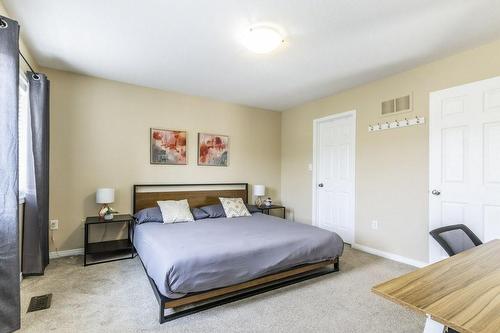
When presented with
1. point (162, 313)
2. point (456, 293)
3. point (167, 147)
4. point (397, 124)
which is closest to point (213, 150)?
point (167, 147)

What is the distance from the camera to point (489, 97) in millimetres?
2631

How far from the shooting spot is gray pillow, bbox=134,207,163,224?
3436 millimetres

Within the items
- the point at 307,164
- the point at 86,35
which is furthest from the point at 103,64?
the point at 307,164

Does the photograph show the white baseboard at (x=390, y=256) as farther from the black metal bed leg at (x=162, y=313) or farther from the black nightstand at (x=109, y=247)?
the black nightstand at (x=109, y=247)

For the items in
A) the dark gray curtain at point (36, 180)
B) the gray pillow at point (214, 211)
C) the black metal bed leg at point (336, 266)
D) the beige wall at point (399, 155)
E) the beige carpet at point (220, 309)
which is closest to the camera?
the beige carpet at point (220, 309)

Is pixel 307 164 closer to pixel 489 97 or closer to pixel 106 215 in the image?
pixel 489 97

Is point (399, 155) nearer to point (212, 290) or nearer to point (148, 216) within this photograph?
point (212, 290)

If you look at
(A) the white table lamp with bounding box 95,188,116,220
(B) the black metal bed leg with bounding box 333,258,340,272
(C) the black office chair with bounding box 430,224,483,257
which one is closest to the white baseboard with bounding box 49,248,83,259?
(A) the white table lamp with bounding box 95,188,116,220

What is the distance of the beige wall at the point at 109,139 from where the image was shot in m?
3.46

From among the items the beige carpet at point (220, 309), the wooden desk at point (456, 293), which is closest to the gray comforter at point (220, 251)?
the beige carpet at point (220, 309)

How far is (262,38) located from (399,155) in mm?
2351

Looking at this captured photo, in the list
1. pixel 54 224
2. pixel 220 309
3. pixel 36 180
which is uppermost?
pixel 36 180

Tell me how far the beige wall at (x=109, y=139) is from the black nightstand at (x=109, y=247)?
9.4 inches

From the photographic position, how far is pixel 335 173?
4340mm
